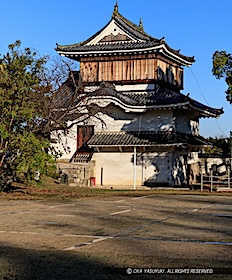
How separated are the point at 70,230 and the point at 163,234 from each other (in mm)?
1869

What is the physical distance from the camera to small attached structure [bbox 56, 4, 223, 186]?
30.9 meters

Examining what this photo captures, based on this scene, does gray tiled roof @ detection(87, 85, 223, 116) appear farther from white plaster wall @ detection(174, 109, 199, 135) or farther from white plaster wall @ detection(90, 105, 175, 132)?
white plaster wall @ detection(174, 109, 199, 135)

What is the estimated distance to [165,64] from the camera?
113 feet

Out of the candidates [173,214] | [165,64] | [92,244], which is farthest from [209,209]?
[165,64]

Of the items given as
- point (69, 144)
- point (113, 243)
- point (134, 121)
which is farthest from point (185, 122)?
point (113, 243)

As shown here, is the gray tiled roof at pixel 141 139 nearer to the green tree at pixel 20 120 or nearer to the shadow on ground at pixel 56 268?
the green tree at pixel 20 120

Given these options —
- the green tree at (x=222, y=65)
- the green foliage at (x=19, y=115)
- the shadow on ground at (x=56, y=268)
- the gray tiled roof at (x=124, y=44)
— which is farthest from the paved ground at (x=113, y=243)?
the gray tiled roof at (x=124, y=44)

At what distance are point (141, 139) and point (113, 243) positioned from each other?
22.6 metres

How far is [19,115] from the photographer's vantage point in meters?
19.8

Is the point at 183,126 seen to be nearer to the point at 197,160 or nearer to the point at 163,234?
the point at 197,160

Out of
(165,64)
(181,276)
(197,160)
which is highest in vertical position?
(165,64)

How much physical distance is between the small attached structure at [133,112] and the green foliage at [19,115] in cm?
1077

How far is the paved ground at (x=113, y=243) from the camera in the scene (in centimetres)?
630

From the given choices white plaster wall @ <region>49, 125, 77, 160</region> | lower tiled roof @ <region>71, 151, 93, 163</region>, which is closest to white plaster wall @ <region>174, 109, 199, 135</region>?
lower tiled roof @ <region>71, 151, 93, 163</region>
